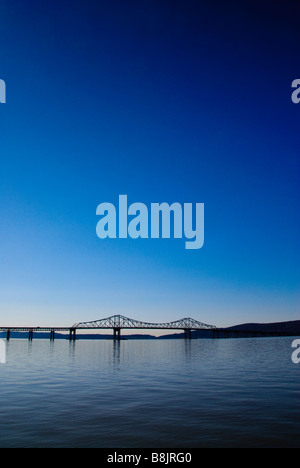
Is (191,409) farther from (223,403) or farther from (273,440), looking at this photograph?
(273,440)

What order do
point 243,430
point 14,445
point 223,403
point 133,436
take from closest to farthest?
1. point 14,445
2. point 133,436
3. point 243,430
4. point 223,403

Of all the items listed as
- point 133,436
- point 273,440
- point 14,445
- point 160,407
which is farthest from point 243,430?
point 14,445

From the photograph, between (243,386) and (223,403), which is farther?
(243,386)

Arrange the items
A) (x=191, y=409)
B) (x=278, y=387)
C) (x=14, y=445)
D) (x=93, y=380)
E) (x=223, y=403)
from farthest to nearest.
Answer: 1. (x=93, y=380)
2. (x=278, y=387)
3. (x=223, y=403)
4. (x=191, y=409)
5. (x=14, y=445)

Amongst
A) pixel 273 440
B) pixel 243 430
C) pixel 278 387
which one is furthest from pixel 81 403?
pixel 278 387

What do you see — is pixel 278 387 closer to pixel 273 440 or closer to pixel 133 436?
pixel 273 440

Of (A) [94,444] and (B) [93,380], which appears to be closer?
(A) [94,444]
